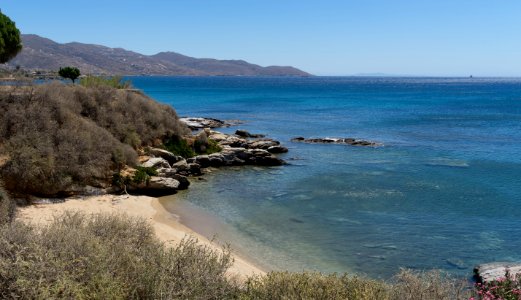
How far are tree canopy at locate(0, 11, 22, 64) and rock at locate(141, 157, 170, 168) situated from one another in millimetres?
11650

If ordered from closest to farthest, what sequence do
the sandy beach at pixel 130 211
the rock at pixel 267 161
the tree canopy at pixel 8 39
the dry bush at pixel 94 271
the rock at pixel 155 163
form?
the dry bush at pixel 94 271 → the sandy beach at pixel 130 211 → the rock at pixel 155 163 → the tree canopy at pixel 8 39 → the rock at pixel 267 161

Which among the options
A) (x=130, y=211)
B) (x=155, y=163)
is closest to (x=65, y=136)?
(x=155, y=163)

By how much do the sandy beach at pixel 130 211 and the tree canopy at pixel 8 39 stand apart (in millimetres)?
13826

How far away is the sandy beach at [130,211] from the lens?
17.2 meters

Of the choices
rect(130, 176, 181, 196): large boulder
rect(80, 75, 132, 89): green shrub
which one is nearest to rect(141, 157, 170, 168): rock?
rect(130, 176, 181, 196): large boulder

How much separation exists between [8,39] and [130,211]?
16.7 meters

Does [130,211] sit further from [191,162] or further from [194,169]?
[191,162]

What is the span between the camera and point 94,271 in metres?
8.10

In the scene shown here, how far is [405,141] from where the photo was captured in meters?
46.0

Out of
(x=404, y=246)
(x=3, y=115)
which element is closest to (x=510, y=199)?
(x=404, y=246)

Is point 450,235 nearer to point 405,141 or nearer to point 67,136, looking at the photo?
point 67,136

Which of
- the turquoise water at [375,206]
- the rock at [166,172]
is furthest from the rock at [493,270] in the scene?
the rock at [166,172]

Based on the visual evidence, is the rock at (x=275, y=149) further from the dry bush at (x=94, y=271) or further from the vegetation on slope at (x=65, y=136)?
the dry bush at (x=94, y=271)

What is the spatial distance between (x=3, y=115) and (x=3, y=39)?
8.31 m
